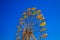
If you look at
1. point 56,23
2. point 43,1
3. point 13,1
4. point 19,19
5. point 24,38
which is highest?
point 13,1

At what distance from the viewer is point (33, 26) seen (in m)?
1.44

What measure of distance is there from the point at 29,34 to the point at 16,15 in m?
0.31

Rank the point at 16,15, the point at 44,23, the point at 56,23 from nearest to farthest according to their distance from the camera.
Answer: the point at 44,23, the point at 56,23, the point at 16,15

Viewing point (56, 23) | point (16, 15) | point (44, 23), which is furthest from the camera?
point (16, 15)

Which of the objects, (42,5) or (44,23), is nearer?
(44,23)

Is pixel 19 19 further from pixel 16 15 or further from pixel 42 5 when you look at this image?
pixel 42 5

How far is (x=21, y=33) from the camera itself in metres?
1.51

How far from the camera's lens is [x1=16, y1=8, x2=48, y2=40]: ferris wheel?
4.67ft

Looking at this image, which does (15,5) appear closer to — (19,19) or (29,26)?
(19,19)

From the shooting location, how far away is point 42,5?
62.9 inches

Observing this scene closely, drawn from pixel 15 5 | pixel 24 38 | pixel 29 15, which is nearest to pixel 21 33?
pixel 24 38

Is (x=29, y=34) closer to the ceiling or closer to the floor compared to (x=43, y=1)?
closer to the floor

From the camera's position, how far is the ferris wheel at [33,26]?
1.42 m

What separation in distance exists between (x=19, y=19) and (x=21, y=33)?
16cm
